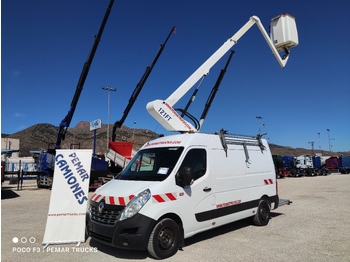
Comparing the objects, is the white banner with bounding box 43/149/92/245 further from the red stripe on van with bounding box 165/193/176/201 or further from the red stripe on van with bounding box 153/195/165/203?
the red stripe on van with bounding box 165/193/176/201

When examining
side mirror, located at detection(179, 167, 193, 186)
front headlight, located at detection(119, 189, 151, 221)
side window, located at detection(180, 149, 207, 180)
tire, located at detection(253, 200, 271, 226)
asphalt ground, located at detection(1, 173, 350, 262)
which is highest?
side window, located at detection(180, 149, 207, 180)

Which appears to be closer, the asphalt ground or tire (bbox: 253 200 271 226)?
the asphalt ground

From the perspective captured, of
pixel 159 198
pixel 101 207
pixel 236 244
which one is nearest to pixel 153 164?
pixel 159 198

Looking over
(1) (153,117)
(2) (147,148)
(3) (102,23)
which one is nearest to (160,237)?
(2) (147,148)

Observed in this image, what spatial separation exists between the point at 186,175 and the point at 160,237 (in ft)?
4.15

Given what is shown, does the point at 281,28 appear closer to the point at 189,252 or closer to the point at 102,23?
the point at 189,252

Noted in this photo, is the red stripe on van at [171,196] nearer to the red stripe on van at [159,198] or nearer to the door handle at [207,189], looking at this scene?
the red stripe on van at [159,198]

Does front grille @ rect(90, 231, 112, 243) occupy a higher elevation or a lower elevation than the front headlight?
lower

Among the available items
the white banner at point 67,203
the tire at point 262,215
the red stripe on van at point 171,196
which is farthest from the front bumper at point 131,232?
the tire at point 262,215

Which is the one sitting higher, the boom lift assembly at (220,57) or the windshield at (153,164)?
the boom lift assembly at (220,57)

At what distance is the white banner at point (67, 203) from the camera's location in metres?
5.91

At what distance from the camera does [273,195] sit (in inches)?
Answer: 332

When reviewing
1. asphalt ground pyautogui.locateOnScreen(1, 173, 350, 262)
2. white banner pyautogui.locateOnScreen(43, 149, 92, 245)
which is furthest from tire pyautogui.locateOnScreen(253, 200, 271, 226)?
white banner pyautogui.locateOnScreen(43, 149, 92, 245)

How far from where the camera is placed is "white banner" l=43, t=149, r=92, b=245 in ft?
19.4
